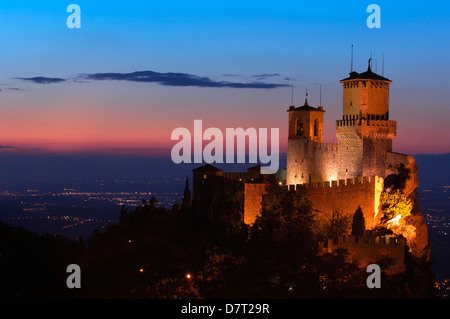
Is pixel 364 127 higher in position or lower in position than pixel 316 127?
lower

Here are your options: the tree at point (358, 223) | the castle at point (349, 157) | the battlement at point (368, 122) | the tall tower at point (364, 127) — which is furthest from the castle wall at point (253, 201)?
the battlement at point (368, 122)

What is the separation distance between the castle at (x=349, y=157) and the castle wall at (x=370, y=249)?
5214mm

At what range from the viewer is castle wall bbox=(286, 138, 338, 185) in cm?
4594

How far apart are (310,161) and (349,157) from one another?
377 cm

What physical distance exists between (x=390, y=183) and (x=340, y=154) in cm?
395

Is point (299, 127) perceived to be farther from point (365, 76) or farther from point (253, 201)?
point (253, 201)

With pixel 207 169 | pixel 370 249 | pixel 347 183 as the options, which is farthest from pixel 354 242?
pixel 207 169

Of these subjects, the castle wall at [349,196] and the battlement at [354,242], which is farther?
A: the castle wall at [349,196]

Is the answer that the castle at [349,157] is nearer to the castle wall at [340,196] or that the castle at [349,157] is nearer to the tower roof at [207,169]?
the castle wall at [340,196]

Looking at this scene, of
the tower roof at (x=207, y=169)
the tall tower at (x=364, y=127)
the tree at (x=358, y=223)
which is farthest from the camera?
the tower roof at (x=207, y=169)

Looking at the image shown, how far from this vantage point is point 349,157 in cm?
4475

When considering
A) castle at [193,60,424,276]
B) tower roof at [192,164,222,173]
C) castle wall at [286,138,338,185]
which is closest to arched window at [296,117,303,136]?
castle at [193,60,424,276]

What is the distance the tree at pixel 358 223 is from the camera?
38000 millimetres
